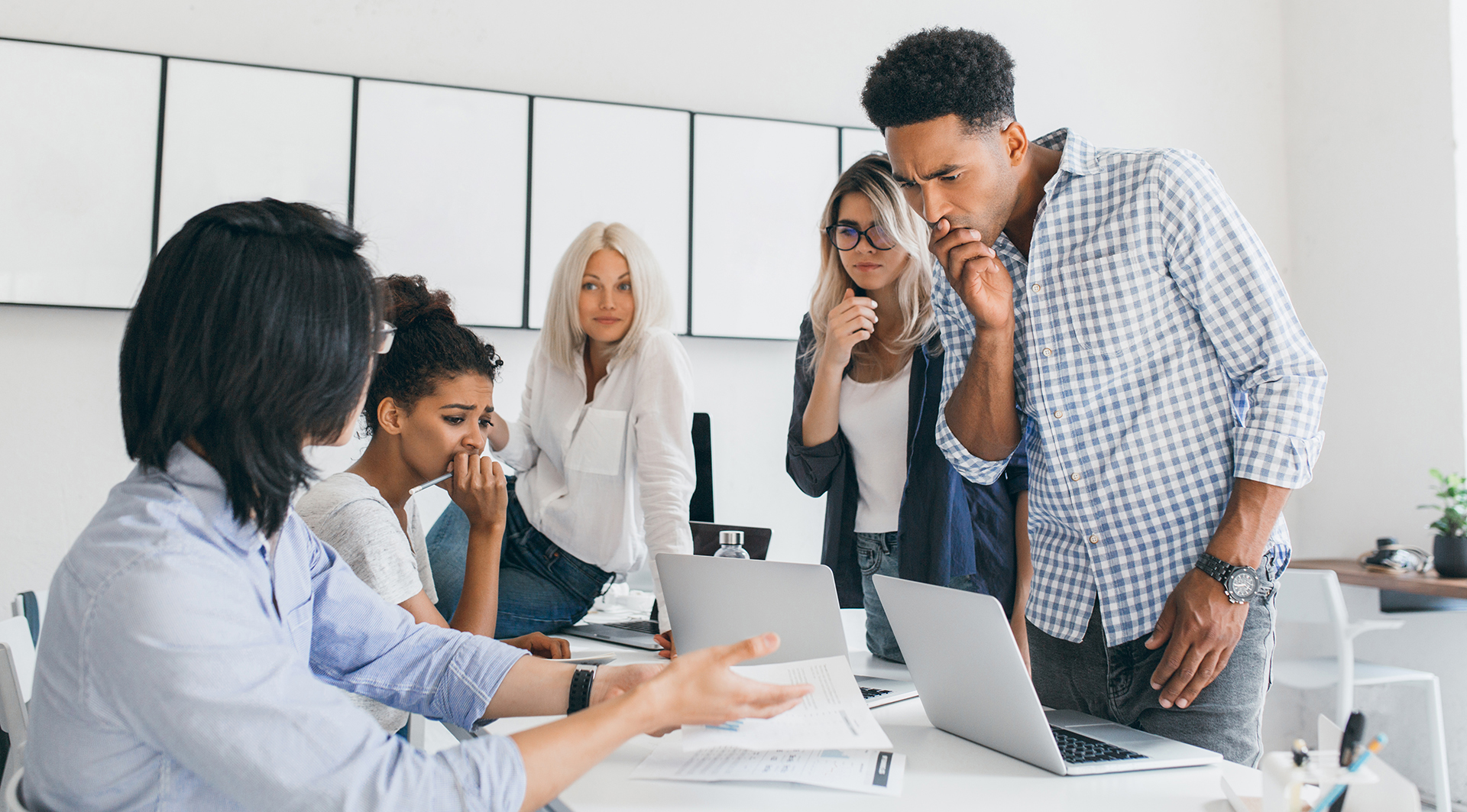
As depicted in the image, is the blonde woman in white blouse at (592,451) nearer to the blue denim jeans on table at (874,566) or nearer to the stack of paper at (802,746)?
the blue denim jeans on table at (874,566)

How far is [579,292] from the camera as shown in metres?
2.21

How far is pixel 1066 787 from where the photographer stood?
0.95 metres

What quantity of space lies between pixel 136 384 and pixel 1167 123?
11.8 ft

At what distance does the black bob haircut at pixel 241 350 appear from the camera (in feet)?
2.60

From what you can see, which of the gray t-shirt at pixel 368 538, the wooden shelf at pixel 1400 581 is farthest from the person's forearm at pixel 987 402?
the wooden shelf at pixel 1400 581

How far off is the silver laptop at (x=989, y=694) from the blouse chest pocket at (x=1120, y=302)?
0.45 metres

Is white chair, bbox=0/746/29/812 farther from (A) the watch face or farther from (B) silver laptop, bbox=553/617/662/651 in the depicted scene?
(A) the watch face

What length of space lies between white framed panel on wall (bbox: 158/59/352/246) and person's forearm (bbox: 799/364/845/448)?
1.58 metres

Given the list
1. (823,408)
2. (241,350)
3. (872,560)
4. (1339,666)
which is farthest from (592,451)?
(1339,666)

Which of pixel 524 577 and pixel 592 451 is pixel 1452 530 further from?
pixel 524 577

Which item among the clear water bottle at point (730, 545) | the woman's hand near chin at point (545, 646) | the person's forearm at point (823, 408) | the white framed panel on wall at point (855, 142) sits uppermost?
the white framed panel on wall at point (855, 142)

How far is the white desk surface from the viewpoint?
91cm

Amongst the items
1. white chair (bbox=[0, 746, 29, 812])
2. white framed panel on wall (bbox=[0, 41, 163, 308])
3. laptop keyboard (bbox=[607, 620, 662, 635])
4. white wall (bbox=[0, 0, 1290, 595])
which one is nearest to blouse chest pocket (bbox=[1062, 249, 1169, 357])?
laptop keyboard (bbox=[607, 620, 662, 635])

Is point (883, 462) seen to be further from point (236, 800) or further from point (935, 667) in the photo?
point (236, 800)
